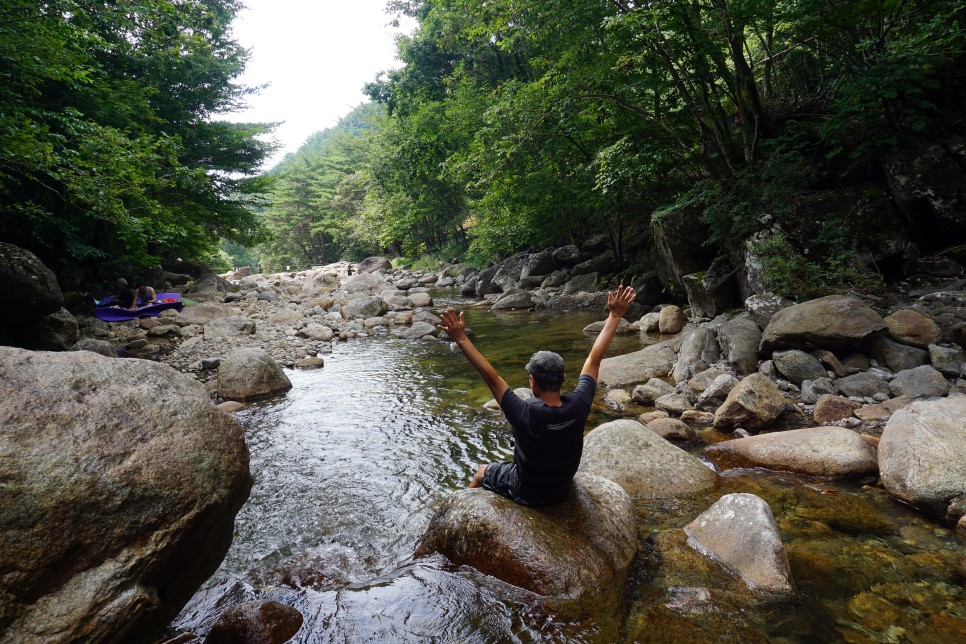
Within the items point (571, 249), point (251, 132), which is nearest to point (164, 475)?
point (571, 249)

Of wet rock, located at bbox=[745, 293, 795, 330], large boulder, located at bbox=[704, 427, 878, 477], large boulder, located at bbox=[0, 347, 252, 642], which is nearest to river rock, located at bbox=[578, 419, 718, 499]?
large boulder, located at bbox=[704, 427, 878, 477]

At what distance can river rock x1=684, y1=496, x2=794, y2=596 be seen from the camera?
10.0 feet

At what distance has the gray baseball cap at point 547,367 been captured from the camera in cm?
302

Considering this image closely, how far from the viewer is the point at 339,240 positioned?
47.5 m

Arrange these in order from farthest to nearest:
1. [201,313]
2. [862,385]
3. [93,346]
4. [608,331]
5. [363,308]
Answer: [363,308]
[201,313]
[93,346]
[862,385]
[608,331]

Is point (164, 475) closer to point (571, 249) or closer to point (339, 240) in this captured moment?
point (571, 249)

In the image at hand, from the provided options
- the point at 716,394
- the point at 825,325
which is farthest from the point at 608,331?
the point at 825,325

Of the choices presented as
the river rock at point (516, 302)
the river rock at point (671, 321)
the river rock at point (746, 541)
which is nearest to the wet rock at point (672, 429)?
the river rock at point (746, 541)

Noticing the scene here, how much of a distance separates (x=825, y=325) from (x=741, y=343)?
3.90 feet

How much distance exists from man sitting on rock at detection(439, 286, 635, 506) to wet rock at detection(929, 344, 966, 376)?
5275 millimetres

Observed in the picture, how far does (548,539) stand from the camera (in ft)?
10.5

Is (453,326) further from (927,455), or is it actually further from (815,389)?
(815,389)

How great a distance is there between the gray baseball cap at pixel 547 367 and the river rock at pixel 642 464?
2.12 m

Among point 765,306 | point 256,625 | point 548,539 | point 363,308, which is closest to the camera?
point 256,625
